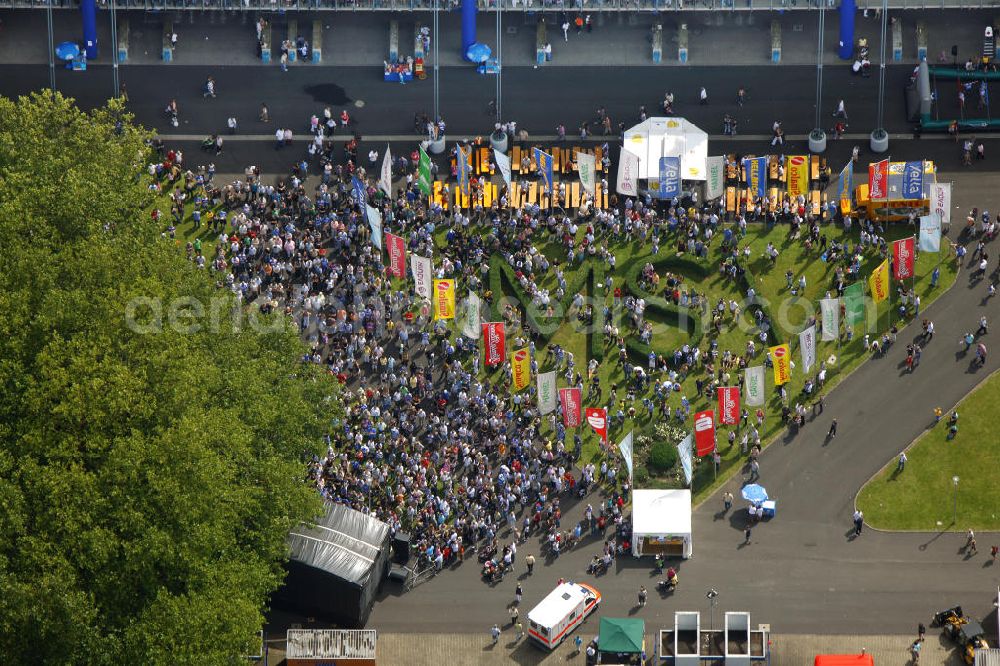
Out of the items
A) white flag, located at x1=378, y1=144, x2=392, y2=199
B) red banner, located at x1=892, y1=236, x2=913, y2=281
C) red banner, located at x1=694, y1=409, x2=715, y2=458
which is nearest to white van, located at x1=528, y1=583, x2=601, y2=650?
red banner, located at x1=694, y1=409, x2=715, y2=458

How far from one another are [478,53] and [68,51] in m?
27.0

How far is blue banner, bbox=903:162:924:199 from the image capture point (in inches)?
6063

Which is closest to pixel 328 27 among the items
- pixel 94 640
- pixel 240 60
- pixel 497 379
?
pixel 240 60

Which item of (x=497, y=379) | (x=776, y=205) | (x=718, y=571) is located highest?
(x=776, y=205)

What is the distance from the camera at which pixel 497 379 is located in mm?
149125

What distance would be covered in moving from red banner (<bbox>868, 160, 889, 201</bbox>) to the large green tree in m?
36.8

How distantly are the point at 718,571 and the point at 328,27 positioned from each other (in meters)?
50.1

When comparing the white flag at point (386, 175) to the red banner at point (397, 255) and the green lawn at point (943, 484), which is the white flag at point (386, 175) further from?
the green lawn at point (943, 484)

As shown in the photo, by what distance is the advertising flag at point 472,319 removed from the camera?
149500 millimetres

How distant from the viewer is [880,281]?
5881 inches

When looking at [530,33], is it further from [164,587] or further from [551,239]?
[164,587]

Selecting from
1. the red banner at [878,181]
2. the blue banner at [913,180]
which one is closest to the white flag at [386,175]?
the red banner at [878,181]

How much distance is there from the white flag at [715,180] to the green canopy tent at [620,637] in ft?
109

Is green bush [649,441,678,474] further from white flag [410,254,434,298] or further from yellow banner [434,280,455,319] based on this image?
white flag [410,254,434,298]
